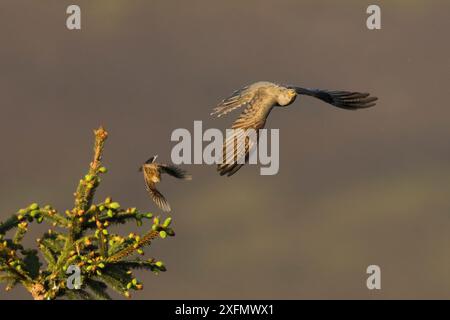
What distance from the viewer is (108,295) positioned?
12.4m

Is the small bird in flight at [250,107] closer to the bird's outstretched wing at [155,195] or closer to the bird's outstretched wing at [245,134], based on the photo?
the bird's outstretched wing at [245,134]

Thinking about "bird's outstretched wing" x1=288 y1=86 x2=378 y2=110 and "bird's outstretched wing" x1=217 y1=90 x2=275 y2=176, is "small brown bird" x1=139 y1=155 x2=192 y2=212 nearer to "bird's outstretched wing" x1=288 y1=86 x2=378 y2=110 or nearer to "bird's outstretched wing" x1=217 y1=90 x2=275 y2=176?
"bird's outstretched wing" x1=217 y1=90 x2=275 y2=176

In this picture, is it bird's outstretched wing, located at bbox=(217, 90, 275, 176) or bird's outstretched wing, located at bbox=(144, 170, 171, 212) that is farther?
bird's outstretched wing, located at bbox=(144, 170, 171, 212)

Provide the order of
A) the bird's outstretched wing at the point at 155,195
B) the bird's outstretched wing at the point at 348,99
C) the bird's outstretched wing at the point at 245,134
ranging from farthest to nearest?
the bird's outstretched wing at the point at 348,99
the bird's outstretched wing at the point at 155,195
the bird's outstretched wing at the point at 245,134

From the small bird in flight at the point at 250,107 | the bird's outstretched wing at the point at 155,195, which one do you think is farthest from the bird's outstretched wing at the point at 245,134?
the bird's outstretched wing at the point at 155,195

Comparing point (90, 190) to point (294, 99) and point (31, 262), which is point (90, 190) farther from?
point (294, 99)

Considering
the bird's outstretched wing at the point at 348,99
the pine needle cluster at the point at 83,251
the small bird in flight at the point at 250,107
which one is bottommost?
the pine needle cluster at the point at 83,251

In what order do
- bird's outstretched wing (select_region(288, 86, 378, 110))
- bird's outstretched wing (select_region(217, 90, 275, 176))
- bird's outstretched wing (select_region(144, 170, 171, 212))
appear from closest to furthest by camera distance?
bird's outstretched wing (select_region(217, 90, 275, 176)) → bird's outstretched wing (select_region(144, 170, 171, 212)) → bird's outstretched wing (select_region(288, 86, 378, 110))

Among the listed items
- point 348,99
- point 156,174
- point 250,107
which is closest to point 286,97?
point 250,107

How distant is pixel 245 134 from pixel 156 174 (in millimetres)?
1582

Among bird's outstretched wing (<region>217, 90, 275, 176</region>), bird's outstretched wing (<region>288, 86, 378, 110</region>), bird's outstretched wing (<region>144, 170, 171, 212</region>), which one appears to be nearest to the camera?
bird's outstretched wing (<region>217, 90, 275, 176</region>)

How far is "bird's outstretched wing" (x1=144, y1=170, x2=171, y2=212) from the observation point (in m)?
12.5

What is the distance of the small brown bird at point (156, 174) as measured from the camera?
1256 cm

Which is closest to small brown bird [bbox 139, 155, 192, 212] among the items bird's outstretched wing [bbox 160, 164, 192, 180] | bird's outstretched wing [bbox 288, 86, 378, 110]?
bird's outstretched wing [bbox 160, 164, 192, 180]
